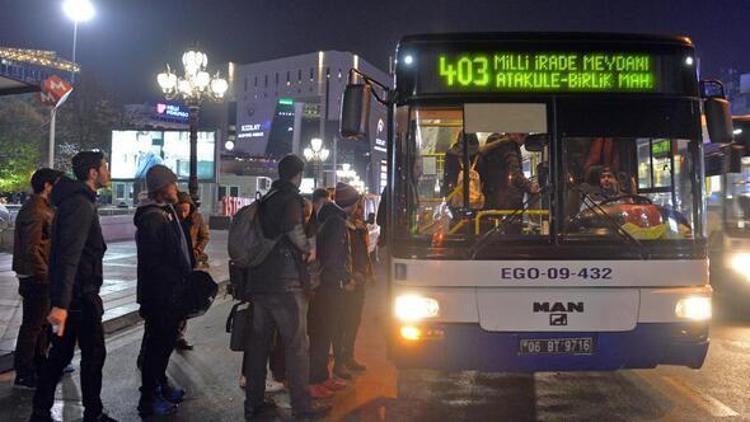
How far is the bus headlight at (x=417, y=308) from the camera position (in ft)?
16.7

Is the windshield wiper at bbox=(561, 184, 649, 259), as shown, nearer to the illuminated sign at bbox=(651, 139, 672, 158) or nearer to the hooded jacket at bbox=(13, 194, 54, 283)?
the illuminated sign at bbox=(651, 139, 672, 158)

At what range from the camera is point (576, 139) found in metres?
5.18

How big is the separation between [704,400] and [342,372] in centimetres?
320

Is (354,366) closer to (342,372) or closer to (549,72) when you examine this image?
(342,372)

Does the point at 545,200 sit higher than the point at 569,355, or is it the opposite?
the point at 545,200

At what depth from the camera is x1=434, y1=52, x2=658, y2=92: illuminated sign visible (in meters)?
5.30

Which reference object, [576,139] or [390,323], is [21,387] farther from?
[576,139]

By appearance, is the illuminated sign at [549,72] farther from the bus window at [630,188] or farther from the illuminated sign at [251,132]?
the illuminated sign at [251,132]

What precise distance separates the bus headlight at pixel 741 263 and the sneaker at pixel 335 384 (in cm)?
711

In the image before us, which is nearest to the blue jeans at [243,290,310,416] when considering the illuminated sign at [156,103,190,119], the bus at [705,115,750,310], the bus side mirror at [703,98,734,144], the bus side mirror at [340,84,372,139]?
the bus side mirror at [340,84,372,139]

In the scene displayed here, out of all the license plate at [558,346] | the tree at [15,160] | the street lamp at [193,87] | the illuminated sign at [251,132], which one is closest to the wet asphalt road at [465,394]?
the license plate at [558,346]

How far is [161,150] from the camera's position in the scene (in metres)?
32.2

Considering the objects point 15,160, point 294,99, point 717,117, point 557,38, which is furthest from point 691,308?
point 294,99

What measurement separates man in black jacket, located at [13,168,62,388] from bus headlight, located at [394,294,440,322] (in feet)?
10.7
